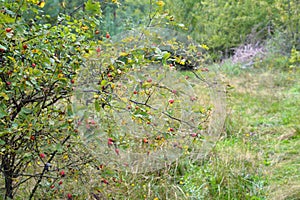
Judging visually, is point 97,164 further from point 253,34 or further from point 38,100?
point 253,34

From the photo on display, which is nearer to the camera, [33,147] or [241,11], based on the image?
[33,147]

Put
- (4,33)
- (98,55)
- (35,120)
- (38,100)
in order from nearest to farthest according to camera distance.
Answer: (4,33) → (35,120) → (38,100) → (98,55)

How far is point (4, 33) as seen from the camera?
4.63 feet

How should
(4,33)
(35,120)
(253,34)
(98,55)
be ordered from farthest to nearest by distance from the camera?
A: (253,34)
(98,55)
(35,120)
(4,33)

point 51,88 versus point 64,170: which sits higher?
point 51,88

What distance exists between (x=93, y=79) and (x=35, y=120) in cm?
38

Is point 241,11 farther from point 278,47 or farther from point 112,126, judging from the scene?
point 112,126

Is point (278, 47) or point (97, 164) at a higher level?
point (97, 164)

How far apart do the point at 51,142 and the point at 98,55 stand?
51 cm

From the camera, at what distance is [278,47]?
Result: 10.4 metres

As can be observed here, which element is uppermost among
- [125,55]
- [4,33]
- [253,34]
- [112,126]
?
[4,33]

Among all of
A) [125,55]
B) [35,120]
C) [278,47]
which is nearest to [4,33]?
[35,120]

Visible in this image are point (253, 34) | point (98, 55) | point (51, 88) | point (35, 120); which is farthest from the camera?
point (253, 34)

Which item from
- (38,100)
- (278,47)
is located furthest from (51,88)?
(278,47)
